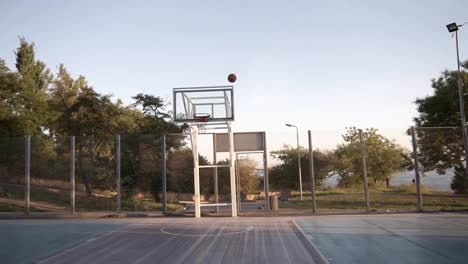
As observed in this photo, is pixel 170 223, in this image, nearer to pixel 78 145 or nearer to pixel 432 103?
pixel 78 145

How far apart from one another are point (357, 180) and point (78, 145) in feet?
48.1

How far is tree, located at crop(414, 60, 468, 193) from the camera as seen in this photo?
1791cm

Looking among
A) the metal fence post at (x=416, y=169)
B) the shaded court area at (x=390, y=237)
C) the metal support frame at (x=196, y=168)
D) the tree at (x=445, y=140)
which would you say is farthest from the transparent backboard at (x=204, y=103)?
the tree at (x=445, y=140)

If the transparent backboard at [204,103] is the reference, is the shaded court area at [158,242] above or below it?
below

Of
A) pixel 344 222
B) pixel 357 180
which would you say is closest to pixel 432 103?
pixel 357 180

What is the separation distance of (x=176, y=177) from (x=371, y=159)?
630 inches

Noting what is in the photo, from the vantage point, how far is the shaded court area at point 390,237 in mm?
7676

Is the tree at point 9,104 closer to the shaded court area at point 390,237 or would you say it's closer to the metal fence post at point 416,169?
the shaded court area at point 390,237

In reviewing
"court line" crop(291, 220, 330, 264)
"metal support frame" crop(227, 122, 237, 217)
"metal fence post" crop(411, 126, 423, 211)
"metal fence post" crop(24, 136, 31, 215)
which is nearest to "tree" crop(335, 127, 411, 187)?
"metal fence post" crop(411, 126, 423, 211)

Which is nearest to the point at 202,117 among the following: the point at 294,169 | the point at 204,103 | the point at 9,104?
the point at 204,103

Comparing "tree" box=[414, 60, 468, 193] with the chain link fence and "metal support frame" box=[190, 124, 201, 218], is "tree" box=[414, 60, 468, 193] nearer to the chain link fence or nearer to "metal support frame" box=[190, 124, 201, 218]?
the chain link fence

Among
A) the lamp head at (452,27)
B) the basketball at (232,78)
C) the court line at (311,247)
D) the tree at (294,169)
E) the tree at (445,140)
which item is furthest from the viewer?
the tree at (294,169)

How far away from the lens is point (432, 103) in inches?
1051

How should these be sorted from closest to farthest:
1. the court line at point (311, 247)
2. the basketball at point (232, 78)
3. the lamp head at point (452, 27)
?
the court line at point (311, 247) < the basketball at point (232, 78) < the lamp head at point (452, 27)
